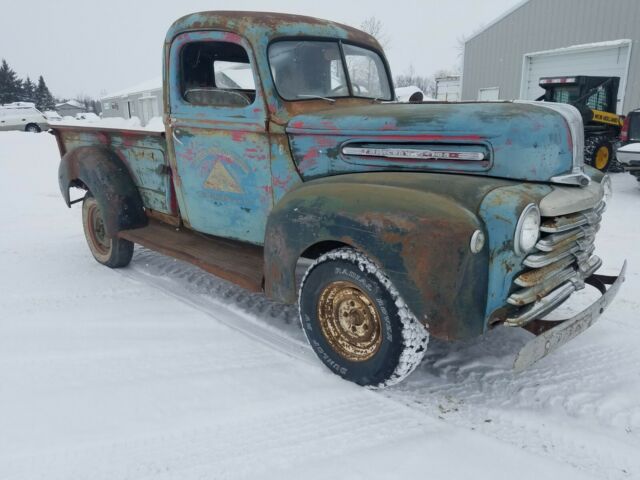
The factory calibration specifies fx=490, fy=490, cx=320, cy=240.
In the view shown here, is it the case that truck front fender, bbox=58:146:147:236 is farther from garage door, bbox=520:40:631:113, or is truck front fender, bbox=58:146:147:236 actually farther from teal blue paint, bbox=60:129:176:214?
garage door, bbox=520:40:631:113

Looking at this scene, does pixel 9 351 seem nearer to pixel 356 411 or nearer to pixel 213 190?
pixel 213 190

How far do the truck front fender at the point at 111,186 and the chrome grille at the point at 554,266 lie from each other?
3.26 meters

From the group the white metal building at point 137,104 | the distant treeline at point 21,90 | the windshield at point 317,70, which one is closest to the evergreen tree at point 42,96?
the distant treeline at point 21,90

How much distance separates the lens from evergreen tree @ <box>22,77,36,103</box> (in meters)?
55.6

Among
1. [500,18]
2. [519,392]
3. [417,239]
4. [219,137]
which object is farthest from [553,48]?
[417,239]

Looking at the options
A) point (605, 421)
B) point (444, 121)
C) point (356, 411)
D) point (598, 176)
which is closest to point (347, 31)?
point (444, 121)

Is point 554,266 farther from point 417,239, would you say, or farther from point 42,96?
point 42,96

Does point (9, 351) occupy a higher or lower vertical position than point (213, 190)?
→ lower

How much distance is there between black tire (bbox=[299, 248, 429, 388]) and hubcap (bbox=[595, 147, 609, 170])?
8.78m

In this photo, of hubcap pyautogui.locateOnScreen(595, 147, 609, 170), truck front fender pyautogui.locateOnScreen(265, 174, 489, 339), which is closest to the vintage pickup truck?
truck front fender pyautogui.locateOnScreen(265, 174, 489, 339)

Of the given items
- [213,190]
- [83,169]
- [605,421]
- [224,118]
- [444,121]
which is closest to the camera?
[605,421]

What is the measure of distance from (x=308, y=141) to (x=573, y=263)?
162 cm

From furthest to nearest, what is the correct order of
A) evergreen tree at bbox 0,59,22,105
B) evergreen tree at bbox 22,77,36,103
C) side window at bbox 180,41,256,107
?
evergreen tree at bbox 22,77,36,103, evergreen tree at bbox 0,59,22,105, side window at bbox 180,41,256,107

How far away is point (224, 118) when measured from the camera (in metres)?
3.26
